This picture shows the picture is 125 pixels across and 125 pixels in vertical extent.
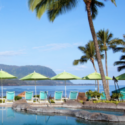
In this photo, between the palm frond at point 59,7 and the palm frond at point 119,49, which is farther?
the palm frond at point 119,49

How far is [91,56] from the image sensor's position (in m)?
28.1

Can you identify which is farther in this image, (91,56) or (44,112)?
(91,56)

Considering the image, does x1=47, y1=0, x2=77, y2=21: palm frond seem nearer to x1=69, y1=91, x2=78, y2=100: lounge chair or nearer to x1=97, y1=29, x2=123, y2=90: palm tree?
x1=69, y1=91, x2=78, y2=100: lounge chair

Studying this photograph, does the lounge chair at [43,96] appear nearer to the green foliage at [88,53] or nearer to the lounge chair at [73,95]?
the lounge chair at [73,95]

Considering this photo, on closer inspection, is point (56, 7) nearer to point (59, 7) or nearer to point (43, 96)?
point (59, 7)

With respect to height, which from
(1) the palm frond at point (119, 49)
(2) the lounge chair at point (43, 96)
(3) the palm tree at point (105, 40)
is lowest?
(2) the lounge chair at point (43, 96)

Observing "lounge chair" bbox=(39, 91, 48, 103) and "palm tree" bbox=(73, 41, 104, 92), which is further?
"palm tree" bbox=(73, 41, 104, 92)

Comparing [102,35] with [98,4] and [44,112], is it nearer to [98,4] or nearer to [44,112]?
[98,4]

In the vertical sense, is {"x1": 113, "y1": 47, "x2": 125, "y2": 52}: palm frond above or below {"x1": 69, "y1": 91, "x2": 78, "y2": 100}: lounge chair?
above

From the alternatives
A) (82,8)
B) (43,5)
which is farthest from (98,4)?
(43,5)

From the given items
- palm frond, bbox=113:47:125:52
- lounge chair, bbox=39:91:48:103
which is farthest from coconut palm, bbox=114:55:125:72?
lounge chair, bbox=39:91:48:103

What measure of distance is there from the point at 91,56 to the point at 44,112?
58.6 ft

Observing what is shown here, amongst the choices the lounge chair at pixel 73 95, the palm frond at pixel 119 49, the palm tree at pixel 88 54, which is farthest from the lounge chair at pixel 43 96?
the palm tree at pixel 88 54

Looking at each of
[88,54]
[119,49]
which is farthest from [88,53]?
[119,49]
